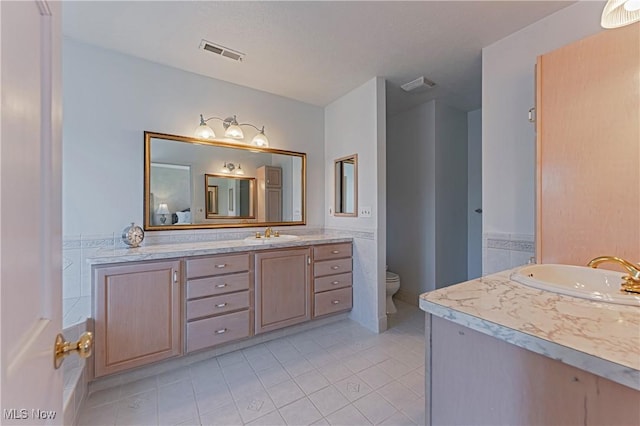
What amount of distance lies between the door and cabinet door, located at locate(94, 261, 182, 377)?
131cm

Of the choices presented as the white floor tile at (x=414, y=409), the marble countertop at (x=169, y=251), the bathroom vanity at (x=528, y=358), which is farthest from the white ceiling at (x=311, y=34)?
→ the white floor tile at (x=414, y=409)

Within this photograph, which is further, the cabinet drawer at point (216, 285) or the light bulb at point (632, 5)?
the cabinet drawer at point (216, 285)

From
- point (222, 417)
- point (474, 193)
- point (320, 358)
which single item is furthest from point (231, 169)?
point (474, 193)

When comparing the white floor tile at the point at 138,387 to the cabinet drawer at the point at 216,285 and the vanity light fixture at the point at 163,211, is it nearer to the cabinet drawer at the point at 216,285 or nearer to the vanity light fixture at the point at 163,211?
the cabinet drawer at the point at 216,285

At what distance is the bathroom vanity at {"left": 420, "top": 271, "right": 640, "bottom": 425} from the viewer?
554 millimetres

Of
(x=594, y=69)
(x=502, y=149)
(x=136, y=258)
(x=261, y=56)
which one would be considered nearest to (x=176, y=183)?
(x=136, y=258)

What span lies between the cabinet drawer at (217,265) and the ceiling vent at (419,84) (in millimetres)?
2337

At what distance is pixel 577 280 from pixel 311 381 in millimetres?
1614

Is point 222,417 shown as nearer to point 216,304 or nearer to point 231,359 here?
point 231,359

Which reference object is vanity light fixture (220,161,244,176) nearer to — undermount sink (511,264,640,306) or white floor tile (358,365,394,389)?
white floor tile (358,365,394,389)

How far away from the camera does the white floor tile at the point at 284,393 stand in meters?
1.65

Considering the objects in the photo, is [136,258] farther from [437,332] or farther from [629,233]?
[629,233]

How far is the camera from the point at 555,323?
691 millimetres

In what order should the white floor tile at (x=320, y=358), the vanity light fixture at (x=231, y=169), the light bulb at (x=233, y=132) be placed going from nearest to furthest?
1. the white floor tile at (x=320, y=358)
2. the light bulb at (x=233, y=132)
3. the vanity light fixture at (x=231, y=169)
